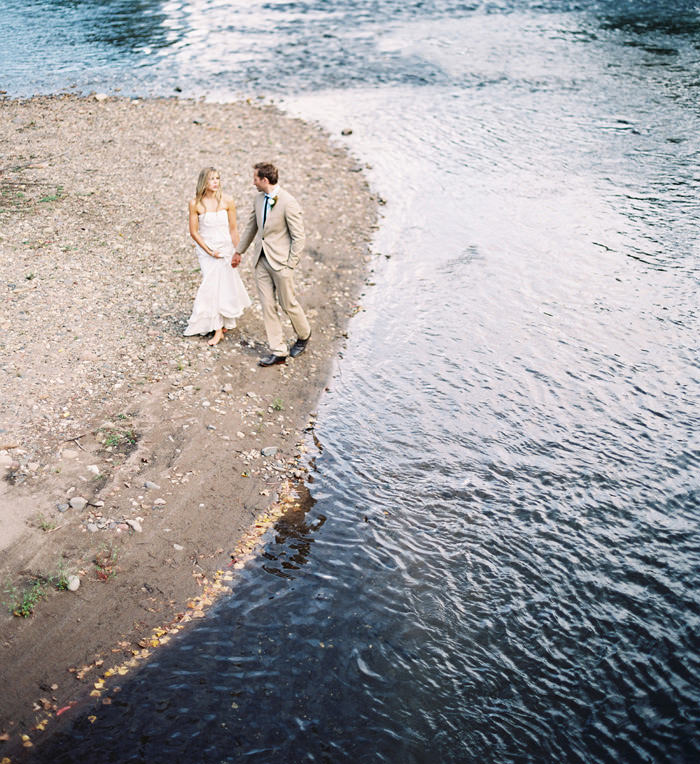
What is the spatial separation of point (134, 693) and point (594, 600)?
4.63m

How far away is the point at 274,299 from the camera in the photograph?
1143 centimetres

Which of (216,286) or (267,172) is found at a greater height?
(267,172)

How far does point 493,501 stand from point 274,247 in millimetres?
4857

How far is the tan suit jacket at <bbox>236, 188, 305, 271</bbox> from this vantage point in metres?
10.7

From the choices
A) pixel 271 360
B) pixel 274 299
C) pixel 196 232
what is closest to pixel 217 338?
pixel 271 360

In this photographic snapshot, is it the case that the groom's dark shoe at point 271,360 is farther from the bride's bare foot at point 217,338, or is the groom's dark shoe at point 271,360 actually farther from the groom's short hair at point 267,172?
the groom's short hair at point 267,172

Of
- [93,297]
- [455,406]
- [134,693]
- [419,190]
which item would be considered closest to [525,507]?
[455,406]

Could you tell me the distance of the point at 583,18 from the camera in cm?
3306

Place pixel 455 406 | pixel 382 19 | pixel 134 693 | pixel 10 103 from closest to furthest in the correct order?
pixel 134 693 < pixel 455 406 < pixel 10 103 < pixel 382 19

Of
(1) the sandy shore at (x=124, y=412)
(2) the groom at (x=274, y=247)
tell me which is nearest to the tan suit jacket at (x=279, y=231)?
(2) the groom at (x=274, y=247)

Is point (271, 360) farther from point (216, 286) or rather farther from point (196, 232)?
point (196, 232)

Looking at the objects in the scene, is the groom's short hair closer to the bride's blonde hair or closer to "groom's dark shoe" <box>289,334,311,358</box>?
the bride's blonde hair

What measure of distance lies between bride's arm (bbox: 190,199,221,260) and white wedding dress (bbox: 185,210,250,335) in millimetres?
70

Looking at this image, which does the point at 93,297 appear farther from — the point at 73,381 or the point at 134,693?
the point at 134,693
